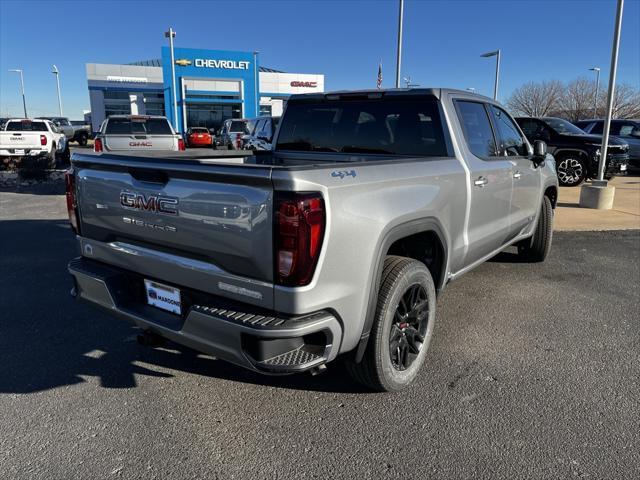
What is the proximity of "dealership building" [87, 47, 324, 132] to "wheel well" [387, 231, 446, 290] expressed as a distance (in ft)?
126

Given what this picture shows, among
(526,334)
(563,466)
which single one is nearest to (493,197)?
(526,334)

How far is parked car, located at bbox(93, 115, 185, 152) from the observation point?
11664mm

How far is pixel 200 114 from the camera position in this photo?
145ft

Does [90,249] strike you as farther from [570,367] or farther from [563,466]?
[570,367]

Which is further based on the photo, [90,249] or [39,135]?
[39,135]

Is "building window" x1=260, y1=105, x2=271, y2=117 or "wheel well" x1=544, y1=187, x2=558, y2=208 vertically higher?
"building window" x1=260, y1=105, x2=271, y2=117

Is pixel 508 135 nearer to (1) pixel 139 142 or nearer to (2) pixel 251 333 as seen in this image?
(2) pixel 251 333

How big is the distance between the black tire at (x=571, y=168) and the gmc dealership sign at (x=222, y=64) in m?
35.4

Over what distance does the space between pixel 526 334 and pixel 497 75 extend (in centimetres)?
2925

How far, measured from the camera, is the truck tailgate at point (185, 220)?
235cm

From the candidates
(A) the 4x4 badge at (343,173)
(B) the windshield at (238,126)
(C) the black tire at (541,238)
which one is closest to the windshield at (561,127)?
(C) the black tire at (541,238)

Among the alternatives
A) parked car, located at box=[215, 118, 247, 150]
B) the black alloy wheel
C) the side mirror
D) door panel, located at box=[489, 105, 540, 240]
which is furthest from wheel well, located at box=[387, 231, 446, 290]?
parked car, located at box=[215, 118, 247, 150]

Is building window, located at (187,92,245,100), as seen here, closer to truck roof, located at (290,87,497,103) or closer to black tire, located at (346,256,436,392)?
truck roof, located at (290,87,497,103)

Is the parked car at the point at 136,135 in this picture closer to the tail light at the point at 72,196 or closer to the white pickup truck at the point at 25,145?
the white pickup truck at the point at 25,145
